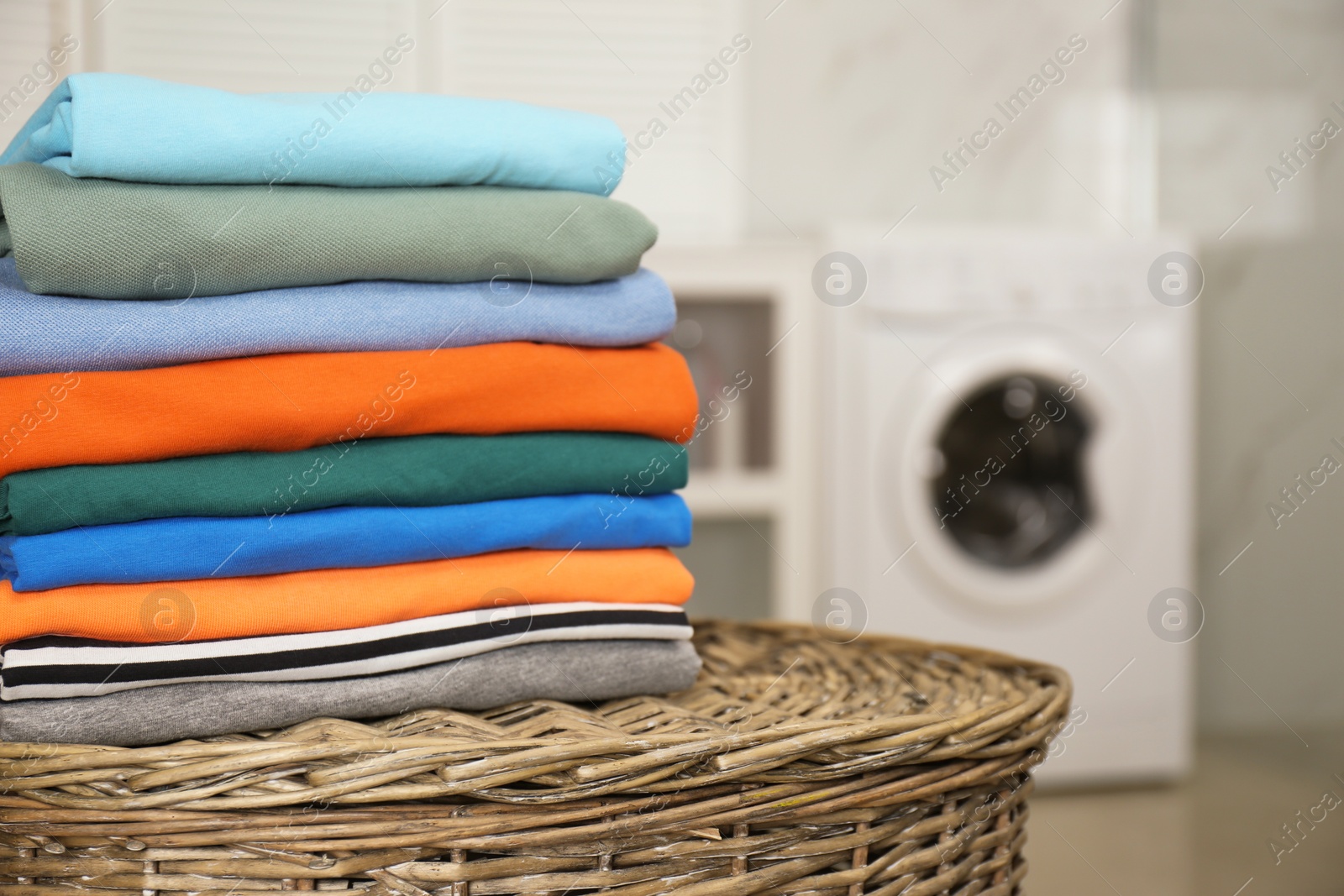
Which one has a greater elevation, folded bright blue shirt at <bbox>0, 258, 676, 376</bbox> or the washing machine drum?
folded bright blue shirt at <bbox>0, 258, 676, 376</bbox>

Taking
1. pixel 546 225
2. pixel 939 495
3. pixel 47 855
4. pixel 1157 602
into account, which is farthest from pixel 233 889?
pixel 1157 602

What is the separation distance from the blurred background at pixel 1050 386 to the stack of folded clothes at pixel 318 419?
4.23 ft

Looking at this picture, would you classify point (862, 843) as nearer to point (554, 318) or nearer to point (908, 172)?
point (554, 318)

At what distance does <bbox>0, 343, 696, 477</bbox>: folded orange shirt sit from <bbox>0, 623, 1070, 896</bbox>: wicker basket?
0.48 feet

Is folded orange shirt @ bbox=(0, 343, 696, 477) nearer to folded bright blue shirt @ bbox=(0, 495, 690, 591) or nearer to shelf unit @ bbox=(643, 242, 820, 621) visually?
folded bright blue shirt @ bbox=(0, 495, 690, 591)

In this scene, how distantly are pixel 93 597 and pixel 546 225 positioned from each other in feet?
0.97

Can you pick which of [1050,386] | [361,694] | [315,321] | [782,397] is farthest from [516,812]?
[1050,386]

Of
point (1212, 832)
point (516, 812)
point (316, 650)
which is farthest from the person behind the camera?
point (1212, 832)

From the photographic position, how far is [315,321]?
1.77 feet

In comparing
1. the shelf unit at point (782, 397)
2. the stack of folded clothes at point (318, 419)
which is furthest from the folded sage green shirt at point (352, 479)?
the shelf unit at point (782, 397)

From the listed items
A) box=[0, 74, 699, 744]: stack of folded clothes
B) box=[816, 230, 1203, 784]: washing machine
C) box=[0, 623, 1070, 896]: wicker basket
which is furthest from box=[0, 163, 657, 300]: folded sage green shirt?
box=[816, 230, 1203, 784]: washing machine

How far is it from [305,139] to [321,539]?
0.21m

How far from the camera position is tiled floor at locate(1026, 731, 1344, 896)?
157 cm

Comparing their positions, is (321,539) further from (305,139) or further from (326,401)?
(305,139)
